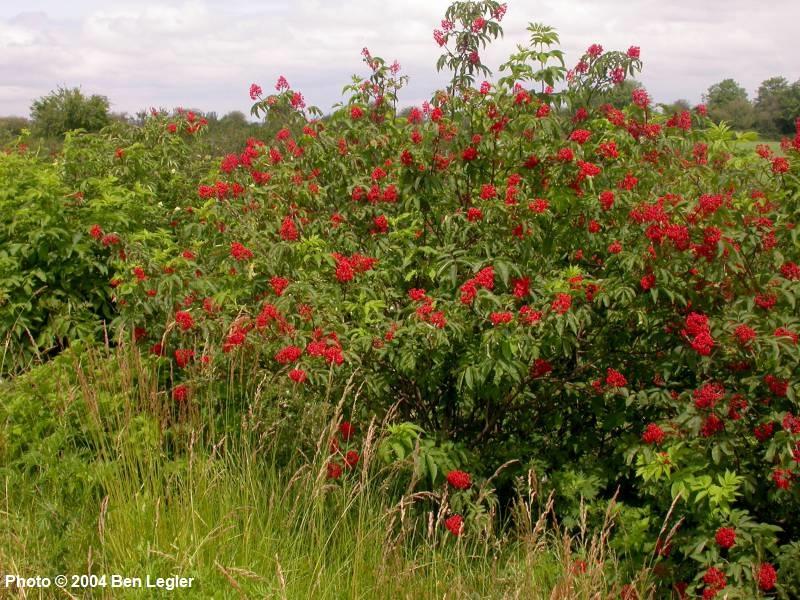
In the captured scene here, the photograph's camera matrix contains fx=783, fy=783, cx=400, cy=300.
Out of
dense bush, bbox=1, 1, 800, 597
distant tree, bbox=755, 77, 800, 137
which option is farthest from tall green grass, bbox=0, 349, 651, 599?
distant tree, bbox=755, 77, 800, 137

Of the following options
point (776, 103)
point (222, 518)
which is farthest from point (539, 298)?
point (776, 103)

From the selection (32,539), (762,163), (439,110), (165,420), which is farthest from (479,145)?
(32,539)

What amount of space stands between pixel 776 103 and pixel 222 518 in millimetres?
28916

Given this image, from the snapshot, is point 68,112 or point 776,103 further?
point 776,103

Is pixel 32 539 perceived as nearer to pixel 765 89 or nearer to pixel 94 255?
pixel 94 255

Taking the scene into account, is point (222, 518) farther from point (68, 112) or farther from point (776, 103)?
point (776, 103)

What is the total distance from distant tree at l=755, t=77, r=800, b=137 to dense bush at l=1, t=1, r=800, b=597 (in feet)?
43.5

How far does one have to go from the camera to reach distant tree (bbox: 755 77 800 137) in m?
17.8

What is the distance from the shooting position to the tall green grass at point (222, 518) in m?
2.80

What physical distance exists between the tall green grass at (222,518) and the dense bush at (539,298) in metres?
0.21

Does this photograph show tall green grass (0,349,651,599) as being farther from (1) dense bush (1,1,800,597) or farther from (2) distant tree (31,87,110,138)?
(2) distant tree (31,87,110,138)

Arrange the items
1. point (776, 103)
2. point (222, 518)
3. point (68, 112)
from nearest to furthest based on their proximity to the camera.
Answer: point (222, 518) < point (68, 112) < point (776, 103)

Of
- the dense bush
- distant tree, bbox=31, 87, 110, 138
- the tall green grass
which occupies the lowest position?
the tall green grass

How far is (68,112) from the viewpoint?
2023 centimetres
